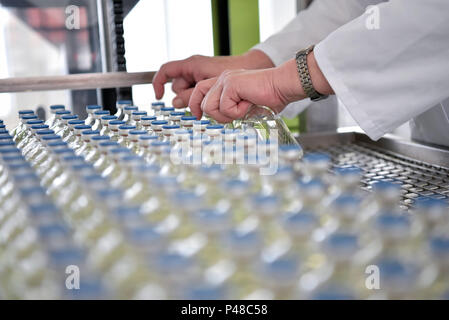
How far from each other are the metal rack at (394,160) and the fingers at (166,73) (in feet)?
1.78

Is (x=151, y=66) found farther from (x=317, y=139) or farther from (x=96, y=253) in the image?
(x=96, y=253)

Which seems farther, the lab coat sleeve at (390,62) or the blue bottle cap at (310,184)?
the lab coat sleeve at (390,62)

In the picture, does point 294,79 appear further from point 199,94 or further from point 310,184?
point 310,184

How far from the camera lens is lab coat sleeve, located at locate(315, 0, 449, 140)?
132 cm

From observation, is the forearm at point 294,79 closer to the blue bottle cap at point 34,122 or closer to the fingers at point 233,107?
the fingers at point 233,107

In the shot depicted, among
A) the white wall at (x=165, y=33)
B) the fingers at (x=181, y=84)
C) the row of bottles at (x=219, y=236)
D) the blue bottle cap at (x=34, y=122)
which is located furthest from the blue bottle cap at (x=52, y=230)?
the white wall at (x=165, y=33)

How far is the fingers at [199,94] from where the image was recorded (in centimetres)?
164

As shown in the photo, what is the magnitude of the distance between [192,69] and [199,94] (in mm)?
384

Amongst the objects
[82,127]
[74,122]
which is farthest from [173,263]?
[74,122]

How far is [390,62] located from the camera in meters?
1.38

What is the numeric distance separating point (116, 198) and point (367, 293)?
0.33m

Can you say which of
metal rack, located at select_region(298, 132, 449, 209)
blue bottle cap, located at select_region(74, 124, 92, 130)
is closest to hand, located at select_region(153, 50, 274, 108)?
metal rack, located at select_region(298, 132, 449, 209)

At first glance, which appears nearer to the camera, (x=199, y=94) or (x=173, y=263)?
(x=173, y=263)

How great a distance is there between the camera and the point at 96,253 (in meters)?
0.60
